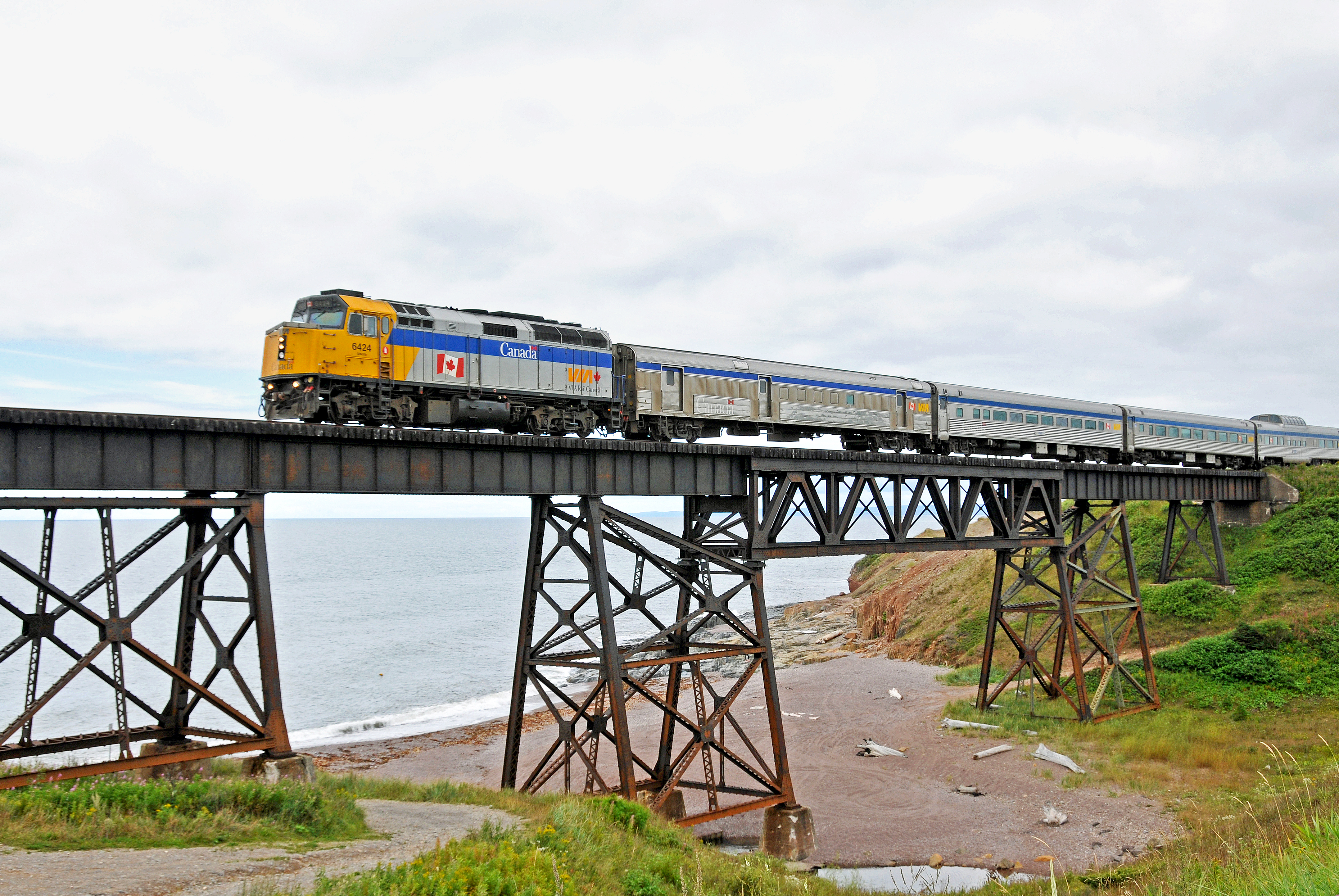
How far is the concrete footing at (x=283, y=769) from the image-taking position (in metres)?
15.0

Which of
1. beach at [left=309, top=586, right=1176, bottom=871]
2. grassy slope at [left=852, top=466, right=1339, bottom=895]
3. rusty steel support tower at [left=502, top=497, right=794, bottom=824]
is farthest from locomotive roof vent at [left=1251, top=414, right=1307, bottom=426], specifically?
rusty steel support tower at [left=502, top=497, right=794, bottom=824]

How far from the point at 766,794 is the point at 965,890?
524 cm

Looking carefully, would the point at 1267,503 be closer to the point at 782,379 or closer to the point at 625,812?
the point at 782,379

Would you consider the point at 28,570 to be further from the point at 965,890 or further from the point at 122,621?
the point at 965,890

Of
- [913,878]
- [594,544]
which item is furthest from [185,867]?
[913,878]

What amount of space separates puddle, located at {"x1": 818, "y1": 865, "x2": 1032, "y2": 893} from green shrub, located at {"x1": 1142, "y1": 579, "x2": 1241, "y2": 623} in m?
24.3

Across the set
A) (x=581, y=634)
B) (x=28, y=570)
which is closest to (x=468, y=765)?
(x=581, y=634)

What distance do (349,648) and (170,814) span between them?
59375 millimetres

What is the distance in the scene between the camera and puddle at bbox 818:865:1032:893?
18.2 meters

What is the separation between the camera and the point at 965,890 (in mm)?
16859

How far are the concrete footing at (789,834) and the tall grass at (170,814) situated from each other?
1015 centimetres

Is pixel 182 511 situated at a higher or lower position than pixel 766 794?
higher

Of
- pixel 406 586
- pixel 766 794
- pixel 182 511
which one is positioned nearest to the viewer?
pixel 182 511

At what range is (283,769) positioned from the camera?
1512 centimetres
